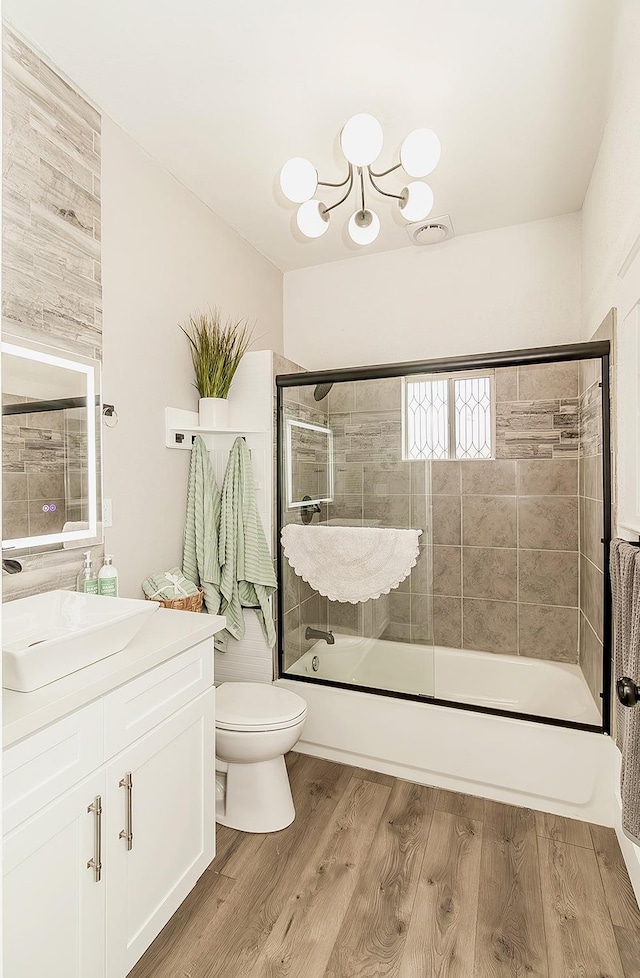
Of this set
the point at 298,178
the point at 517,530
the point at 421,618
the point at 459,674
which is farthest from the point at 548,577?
the point at 298,178

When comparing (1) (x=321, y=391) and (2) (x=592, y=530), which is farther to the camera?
(1) (x=321, y=391)

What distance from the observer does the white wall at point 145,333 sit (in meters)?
2.10

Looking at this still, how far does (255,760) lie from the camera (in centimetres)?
209

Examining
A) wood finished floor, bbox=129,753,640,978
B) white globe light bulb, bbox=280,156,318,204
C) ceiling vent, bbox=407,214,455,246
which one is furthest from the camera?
ceiling vent, bbox=407,214,455,246

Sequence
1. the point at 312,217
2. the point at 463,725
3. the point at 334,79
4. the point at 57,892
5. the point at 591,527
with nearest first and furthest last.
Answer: the point at 57,892
the point at 334,79
the point at 312,217
the point at 463,725
the point at 591,527

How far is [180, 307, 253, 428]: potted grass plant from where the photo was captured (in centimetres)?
251

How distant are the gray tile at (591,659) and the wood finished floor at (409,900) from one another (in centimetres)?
51

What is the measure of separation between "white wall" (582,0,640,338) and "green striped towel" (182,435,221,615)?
1777 mm

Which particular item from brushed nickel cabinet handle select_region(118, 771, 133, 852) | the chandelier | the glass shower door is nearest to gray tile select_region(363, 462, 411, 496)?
the glass shower door

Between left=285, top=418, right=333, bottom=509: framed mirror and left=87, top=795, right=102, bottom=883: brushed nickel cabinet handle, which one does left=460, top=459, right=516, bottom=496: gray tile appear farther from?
left=87, top=795, right=102, bottom=883: brushed nickel cabinet handle

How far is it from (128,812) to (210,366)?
68.6 inches

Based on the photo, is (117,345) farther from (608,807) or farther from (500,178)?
(608,807)

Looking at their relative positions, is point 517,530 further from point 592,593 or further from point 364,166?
point 364,166

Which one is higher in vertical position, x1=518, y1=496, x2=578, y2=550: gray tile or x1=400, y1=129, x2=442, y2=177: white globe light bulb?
x1=400, y1=129, x2=442, y2=177: white globe light bulb
